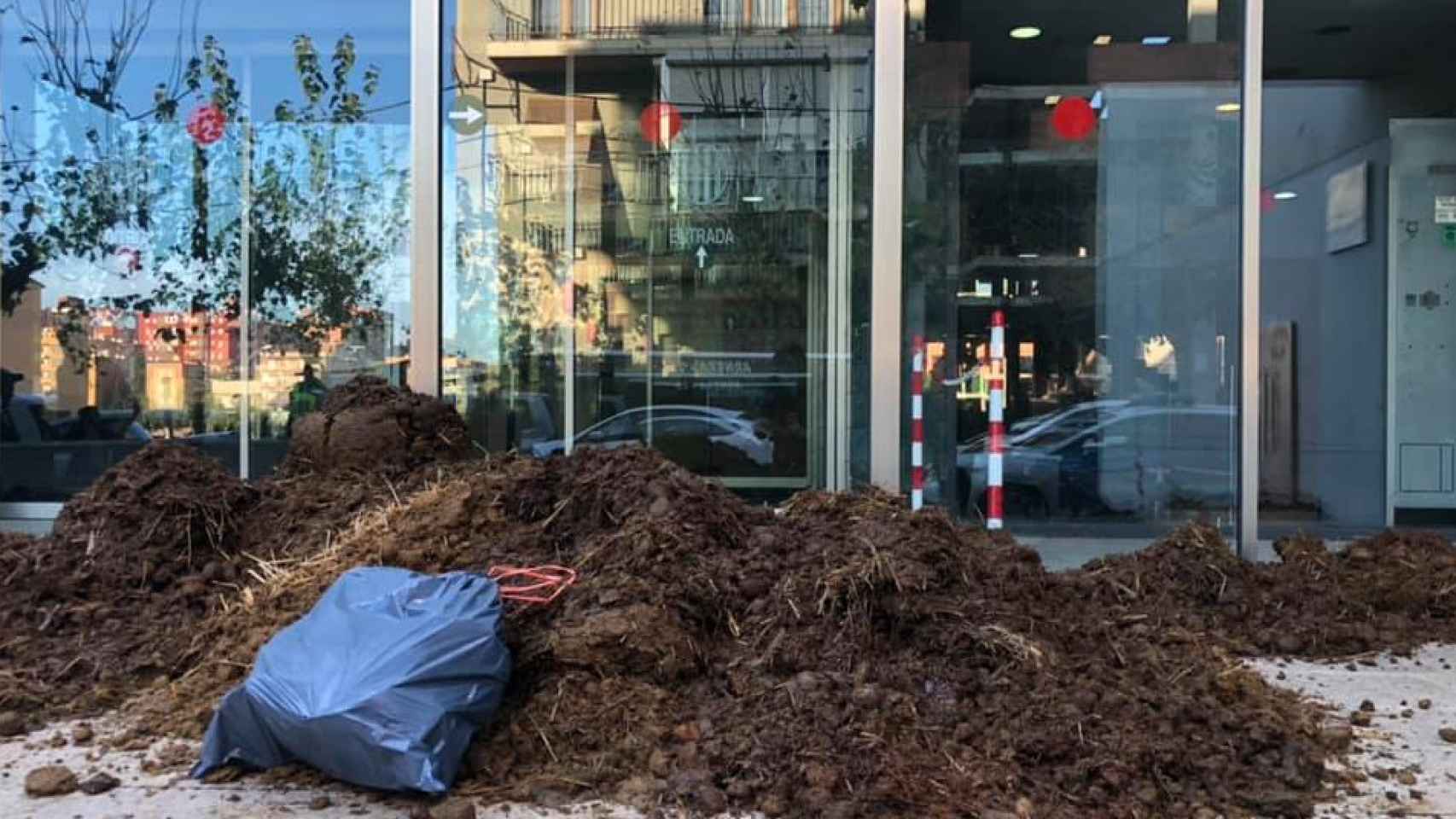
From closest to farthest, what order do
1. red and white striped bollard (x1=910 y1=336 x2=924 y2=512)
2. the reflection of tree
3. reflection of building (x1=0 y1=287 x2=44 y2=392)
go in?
red and white striped bollard (x1=910 y1=336 x2=924 y2=512) → reflection of building (x1=0 y1=287 x2=44 y2=392) → the reflection of tree

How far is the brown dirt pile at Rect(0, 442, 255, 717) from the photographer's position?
4.88 metres

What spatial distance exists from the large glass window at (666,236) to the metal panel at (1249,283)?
3.49 meters

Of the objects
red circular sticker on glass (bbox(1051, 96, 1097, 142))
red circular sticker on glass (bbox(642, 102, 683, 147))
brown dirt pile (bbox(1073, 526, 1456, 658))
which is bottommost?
brown dirt pile (bbox(1073, 526, 1456, 658))

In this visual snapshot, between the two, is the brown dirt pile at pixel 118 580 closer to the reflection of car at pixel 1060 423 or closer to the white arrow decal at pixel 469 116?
the white arrow decal at pixel 469 116

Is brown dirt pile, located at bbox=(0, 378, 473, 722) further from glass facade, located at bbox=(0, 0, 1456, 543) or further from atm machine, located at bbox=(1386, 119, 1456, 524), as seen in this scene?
atm machine, located at bbox=(1386, 119, 1456, 524)

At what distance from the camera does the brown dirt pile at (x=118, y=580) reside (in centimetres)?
488

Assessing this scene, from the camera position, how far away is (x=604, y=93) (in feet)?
36.6

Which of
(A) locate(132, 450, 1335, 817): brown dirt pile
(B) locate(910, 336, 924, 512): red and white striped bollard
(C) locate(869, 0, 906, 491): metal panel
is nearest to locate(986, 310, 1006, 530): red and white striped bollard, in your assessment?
(B) locate(910, 336, 924, 512): red and white striped bollard

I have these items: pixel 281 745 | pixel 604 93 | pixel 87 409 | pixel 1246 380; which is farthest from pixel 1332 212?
pixel 87 409

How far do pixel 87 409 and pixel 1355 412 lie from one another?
12.0 meters

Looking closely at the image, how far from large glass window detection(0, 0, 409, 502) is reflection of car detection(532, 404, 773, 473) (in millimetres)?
2198

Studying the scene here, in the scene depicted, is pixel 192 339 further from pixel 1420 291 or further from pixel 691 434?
pixel 1420 291

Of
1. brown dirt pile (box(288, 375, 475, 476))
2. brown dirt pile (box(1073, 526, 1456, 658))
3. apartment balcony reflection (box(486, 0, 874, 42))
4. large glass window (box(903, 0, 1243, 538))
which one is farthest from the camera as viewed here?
apartment balcony reflection (box(486, 0, 874, 42))

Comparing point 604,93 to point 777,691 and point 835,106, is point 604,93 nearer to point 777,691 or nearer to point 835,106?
point 835,106
